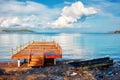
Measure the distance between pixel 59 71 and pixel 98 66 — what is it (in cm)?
514

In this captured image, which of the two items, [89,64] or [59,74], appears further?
[89,64]

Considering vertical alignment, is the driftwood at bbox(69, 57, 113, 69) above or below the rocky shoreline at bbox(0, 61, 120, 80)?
above

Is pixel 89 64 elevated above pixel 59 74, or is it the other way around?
pixel 89 64

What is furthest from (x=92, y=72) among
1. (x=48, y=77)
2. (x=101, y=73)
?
(x=48, y=77)

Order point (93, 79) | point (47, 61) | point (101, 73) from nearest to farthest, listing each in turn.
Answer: point (93, 79)
point (101, 73)
point (47, 61)

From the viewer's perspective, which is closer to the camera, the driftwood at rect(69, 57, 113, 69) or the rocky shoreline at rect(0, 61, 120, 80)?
the rocky shoreline at rect(0, 61, 120, 80)

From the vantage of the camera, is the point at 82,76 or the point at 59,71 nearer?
the point at 82,76

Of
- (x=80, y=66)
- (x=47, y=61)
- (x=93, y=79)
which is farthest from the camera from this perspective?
(x=47, y=61)

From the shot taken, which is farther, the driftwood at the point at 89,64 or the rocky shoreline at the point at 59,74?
the driftwood at the point at 89,64

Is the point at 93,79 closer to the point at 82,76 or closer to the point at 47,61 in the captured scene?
the point at 82,76

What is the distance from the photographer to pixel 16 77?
2184 centimetres

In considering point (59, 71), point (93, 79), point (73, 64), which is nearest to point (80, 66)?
point (73, 64)

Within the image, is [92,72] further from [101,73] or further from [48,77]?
[48,77]

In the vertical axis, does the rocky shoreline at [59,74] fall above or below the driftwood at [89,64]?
below
